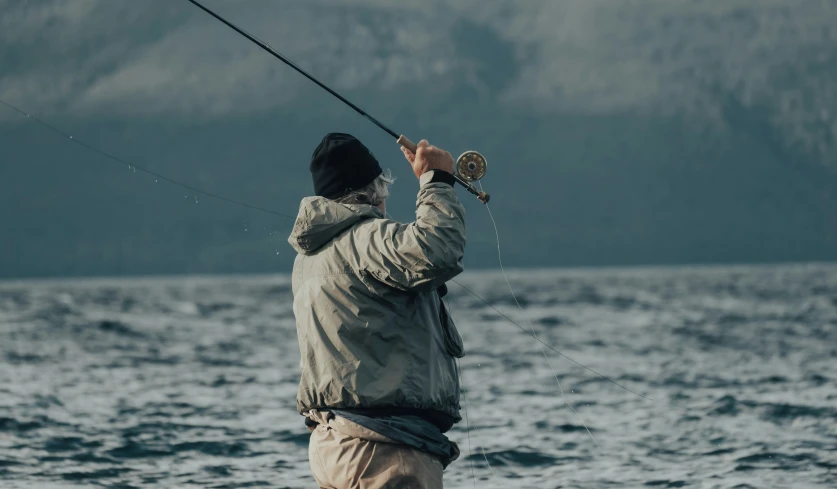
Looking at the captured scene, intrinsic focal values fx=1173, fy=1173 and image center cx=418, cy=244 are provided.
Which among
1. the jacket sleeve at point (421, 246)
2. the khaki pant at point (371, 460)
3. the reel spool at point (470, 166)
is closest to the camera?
the jacket sleeve at point (421, 246)

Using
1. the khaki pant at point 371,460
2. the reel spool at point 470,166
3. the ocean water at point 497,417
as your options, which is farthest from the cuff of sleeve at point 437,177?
the ocean water at point 497,417

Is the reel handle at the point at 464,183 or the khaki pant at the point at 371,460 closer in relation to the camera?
the khaki pant at the point at 371,460

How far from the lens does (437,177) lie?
434 centimetres

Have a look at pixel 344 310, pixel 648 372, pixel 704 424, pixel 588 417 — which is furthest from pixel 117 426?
pixel 648 372

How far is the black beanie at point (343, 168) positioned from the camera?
4461mm

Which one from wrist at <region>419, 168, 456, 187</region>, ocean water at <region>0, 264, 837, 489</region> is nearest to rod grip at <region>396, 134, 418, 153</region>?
wrist at <region>419, 168, 456, 187</region>

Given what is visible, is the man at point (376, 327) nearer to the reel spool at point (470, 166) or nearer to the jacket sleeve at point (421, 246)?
the jacket sleeve at point (421, 246)

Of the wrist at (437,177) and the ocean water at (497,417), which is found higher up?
the wrist at (437,177)

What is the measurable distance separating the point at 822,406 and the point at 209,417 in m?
7.41

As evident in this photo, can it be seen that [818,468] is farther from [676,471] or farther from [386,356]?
[386,356]

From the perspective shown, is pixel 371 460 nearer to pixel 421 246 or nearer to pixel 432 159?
pixel 421 246

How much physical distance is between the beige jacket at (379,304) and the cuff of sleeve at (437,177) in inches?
0.7

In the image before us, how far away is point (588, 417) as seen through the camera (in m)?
13.8

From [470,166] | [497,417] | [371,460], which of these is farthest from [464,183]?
[497,417]
